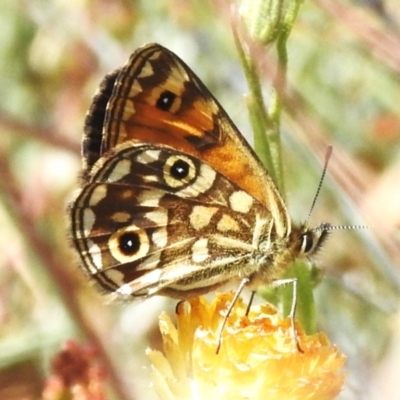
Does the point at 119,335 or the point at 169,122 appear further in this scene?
the point at 119,335

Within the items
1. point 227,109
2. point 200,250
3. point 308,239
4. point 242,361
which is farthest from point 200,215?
point 227,109

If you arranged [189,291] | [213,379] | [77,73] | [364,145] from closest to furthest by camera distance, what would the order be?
[213,379], [189,291], [364,145], [77,73]

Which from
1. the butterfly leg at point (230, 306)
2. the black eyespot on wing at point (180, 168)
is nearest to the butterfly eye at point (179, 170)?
the black eyespot on wing at point (180, 168)

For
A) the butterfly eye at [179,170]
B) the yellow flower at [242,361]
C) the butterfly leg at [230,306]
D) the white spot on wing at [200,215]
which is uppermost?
the butterfly eye at [179,170]

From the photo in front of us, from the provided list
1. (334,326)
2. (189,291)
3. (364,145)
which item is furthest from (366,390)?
(364,145)

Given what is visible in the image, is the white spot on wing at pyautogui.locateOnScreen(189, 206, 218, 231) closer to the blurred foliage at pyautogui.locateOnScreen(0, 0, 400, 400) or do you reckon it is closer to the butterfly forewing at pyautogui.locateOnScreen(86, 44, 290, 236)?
the butterfly forewing at pyautogui.locateOnScreen(86, 44, 290, 236)

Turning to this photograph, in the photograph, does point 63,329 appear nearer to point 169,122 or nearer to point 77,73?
point 169,122

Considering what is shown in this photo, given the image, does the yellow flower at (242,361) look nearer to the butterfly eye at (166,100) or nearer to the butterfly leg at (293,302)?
the butterfly leg at (293,302)

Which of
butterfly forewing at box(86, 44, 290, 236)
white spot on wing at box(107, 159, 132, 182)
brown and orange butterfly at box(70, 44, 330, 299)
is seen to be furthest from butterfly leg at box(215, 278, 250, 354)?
white spot on wing at box(107, 159, 132, 182)
